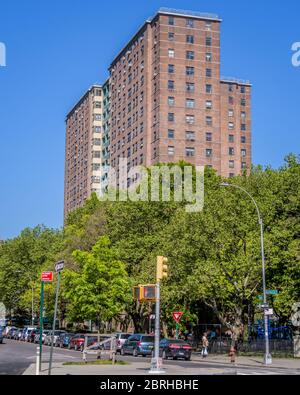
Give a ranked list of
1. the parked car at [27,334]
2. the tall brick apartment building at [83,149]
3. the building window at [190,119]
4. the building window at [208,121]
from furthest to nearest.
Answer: the tall brick apartment building at [83,149], the building window at [208,121], the building window at [190,119], the parked car at [27,334]

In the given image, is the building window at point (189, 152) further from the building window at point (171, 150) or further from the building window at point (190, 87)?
the building window at point (190, 87)

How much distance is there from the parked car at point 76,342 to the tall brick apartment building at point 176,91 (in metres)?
54.2

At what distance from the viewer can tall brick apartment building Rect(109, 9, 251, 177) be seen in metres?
111

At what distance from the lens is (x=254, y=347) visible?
168 ft

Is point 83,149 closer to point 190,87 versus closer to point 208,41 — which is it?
point 190,87

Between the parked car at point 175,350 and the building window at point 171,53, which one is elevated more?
the building window at point 171,53

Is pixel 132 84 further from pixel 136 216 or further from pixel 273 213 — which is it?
pixel 273 213

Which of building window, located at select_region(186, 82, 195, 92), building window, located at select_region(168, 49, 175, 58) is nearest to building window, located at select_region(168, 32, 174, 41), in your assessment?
building window, located at select_region(168, 49, 175, 58)

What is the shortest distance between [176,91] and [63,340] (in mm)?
60685

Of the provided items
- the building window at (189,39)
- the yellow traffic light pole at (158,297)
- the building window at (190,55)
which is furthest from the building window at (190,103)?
the yellow traffic light pole at (158,297)

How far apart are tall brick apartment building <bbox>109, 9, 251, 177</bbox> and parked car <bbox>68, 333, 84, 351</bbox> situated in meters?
54.2

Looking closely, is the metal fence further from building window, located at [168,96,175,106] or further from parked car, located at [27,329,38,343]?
building window, located at [168,96,175,106]

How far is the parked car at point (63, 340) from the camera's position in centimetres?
6053

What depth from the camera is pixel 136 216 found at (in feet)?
217
